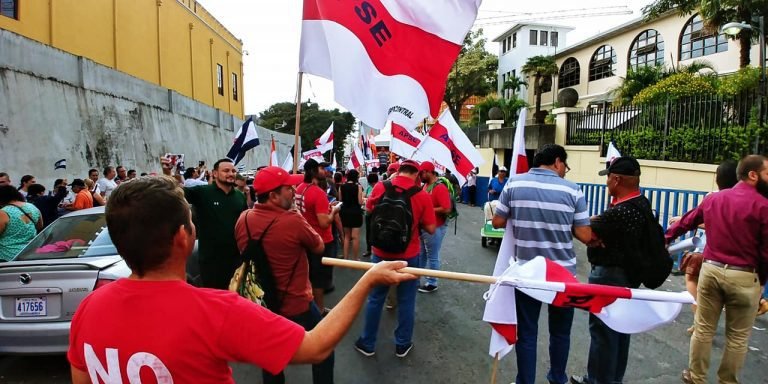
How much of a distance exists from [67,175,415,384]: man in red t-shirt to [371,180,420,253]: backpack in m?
2.70

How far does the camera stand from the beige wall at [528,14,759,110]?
2086 cm

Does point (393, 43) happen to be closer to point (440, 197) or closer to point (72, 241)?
point (440, 197)

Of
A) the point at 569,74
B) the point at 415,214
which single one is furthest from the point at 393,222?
the point at 569,74

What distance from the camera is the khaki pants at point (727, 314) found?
3.44 meters

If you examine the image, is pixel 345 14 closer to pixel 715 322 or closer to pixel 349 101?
pixel 349 101

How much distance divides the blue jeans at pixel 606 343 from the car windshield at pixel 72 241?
4134mm

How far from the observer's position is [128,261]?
4.66 feet

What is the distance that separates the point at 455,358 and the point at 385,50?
2.86 m

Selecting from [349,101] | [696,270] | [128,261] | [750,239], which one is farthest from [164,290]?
[696,270]

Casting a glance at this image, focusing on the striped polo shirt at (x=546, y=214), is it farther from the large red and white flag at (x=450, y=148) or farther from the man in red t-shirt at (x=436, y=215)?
the large red and white flag at (x=450, y=148)

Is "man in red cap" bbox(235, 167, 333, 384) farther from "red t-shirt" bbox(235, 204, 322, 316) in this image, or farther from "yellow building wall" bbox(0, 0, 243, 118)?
"yellow building wall" bbox(0, 0, 243, 118)

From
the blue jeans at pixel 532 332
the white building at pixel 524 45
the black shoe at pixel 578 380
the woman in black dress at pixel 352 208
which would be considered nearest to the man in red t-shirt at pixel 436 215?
the woman in black dress at pixel 352 208

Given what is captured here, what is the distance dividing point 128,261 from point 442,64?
2771 mm

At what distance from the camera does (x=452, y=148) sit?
6.95 metres
